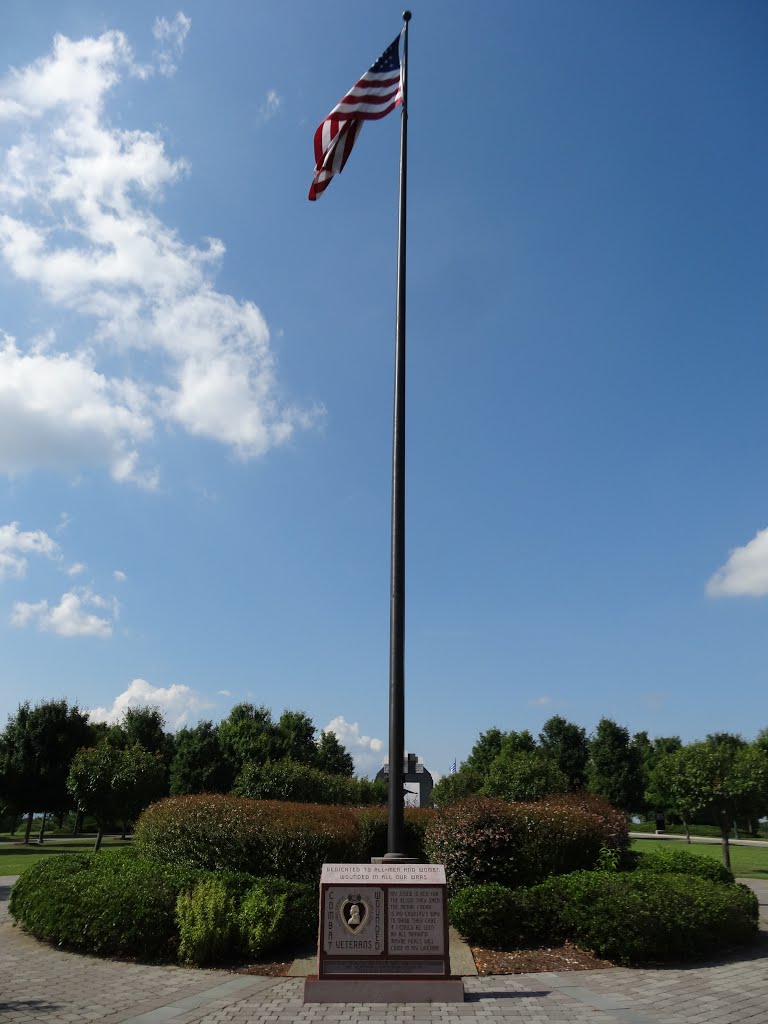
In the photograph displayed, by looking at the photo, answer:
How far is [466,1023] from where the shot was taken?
6848 millimetres

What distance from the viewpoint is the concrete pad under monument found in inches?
306

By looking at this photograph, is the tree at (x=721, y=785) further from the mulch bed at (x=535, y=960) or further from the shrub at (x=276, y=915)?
the shrub at (x=276, y=915)

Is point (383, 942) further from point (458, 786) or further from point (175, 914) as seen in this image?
point (458, 786)

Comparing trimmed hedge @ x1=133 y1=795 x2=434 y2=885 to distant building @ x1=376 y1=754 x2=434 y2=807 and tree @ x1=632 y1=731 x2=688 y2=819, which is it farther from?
tree @ x1=632 y1=731 x2=688 y2=819

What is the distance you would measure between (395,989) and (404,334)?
9.20 meters

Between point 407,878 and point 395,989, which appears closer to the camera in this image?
point 395,989

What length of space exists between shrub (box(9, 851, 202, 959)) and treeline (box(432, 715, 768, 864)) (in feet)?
43.1

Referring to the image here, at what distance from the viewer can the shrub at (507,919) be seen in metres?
10.2

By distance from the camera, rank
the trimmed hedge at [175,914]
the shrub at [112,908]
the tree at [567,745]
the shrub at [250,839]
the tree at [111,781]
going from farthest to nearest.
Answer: the tree at [567,745]
the tree at [111,781]
the shrub at [250,839]
the shrub at [112,908]
the trimmed hedge at [175,914]

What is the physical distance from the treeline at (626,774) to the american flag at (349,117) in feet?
58.0

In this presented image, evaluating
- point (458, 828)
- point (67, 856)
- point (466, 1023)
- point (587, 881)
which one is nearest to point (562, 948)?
point (587, 881)

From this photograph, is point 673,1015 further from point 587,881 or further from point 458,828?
point 458,828

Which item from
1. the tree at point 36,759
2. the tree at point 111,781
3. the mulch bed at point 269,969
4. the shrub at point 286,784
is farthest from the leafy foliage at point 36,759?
the mulch bed at point 269,969

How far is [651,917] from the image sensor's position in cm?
925
